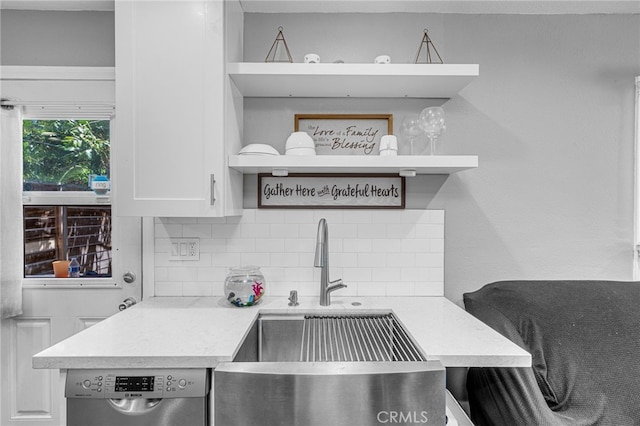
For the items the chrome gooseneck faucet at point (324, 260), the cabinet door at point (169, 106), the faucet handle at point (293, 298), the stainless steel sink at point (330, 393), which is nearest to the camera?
the stainless steel sink at point (330, 393)

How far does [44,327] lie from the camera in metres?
1.98

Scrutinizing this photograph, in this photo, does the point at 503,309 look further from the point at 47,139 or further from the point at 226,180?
the point at 47,139

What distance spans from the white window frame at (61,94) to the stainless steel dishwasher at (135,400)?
892 millimetres

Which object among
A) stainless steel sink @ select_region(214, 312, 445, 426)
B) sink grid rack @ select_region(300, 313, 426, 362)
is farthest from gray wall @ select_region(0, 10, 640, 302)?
stainless steel sink @ select_region(214, 312, 445, 426)

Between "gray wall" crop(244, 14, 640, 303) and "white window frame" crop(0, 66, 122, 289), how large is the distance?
30.9 inches

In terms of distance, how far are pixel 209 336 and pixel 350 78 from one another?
48.5 inches

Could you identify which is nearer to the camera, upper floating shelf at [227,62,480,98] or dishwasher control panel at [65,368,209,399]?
dishwasher control panel at [65,368,209,399]

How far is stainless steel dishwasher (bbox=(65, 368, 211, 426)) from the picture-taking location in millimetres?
1167

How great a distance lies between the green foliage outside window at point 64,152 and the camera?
200cm

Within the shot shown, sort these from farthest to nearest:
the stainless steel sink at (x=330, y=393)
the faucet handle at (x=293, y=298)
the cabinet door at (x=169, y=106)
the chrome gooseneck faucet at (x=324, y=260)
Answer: the faucet handle at (x=293, y=298) → the chrome gooseneck faucet at (x=324, y=260) → the cabinet door at (x=169, y=106) → the stainless steel sink at (x=330, y=393)

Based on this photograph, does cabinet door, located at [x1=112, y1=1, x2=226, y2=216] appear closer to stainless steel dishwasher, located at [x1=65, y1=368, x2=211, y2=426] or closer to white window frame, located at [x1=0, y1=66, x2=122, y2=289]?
white window frame, located at [x1=0, y1=66, x2=122, y2=289]

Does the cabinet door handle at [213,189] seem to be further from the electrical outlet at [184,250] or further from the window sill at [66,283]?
the window sill at [66,283]

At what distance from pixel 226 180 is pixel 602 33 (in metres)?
2.12

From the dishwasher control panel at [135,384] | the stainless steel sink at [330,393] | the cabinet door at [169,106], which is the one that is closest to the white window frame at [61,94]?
the cabinet door at [169,106]
